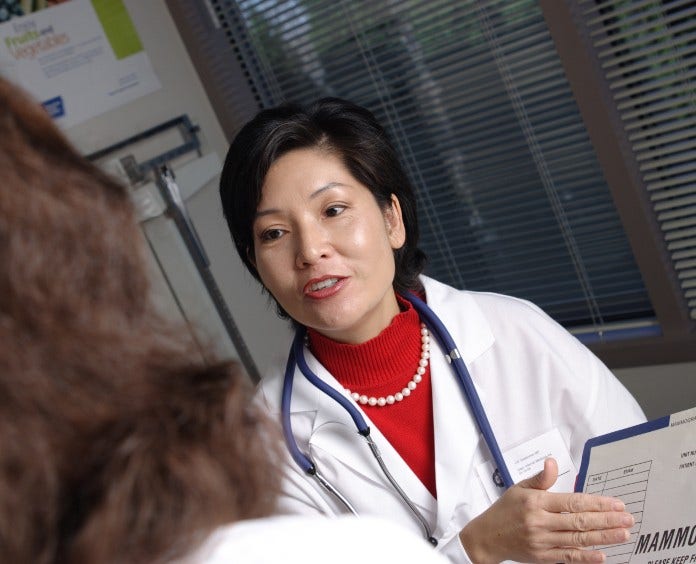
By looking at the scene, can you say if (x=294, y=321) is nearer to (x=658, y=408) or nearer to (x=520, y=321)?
(x=520, y=321)

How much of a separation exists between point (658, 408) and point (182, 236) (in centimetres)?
129

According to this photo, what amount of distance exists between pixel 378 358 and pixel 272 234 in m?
0.28

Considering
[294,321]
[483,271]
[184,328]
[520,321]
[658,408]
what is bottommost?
[658,408]

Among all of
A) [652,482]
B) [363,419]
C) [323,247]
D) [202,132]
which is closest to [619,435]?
[652,482]

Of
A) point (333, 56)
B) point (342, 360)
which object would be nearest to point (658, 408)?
point (342, 360)

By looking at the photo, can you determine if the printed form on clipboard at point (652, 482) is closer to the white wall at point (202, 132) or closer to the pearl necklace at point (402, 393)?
the pearl necklace at point (402, 393)

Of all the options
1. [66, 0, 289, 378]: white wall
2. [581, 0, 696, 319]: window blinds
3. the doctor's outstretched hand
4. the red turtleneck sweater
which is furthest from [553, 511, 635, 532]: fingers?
[66, 0, 289, 378]: white wall

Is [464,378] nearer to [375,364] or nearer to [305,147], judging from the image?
[375,364]

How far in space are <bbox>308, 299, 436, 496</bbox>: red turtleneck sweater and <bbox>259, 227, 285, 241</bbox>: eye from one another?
0.19 metres

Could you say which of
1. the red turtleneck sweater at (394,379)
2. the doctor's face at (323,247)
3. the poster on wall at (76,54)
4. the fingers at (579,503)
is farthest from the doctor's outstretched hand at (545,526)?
the poster on wall at (76,54)

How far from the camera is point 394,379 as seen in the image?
4.90 ft

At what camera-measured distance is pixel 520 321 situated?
4.98 ft

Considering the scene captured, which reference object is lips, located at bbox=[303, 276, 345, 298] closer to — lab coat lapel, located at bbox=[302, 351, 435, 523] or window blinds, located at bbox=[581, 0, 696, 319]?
lab coat lapel, located at bbox=[302, 351, 435, 523]

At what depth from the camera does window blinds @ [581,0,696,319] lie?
76.2 inches
